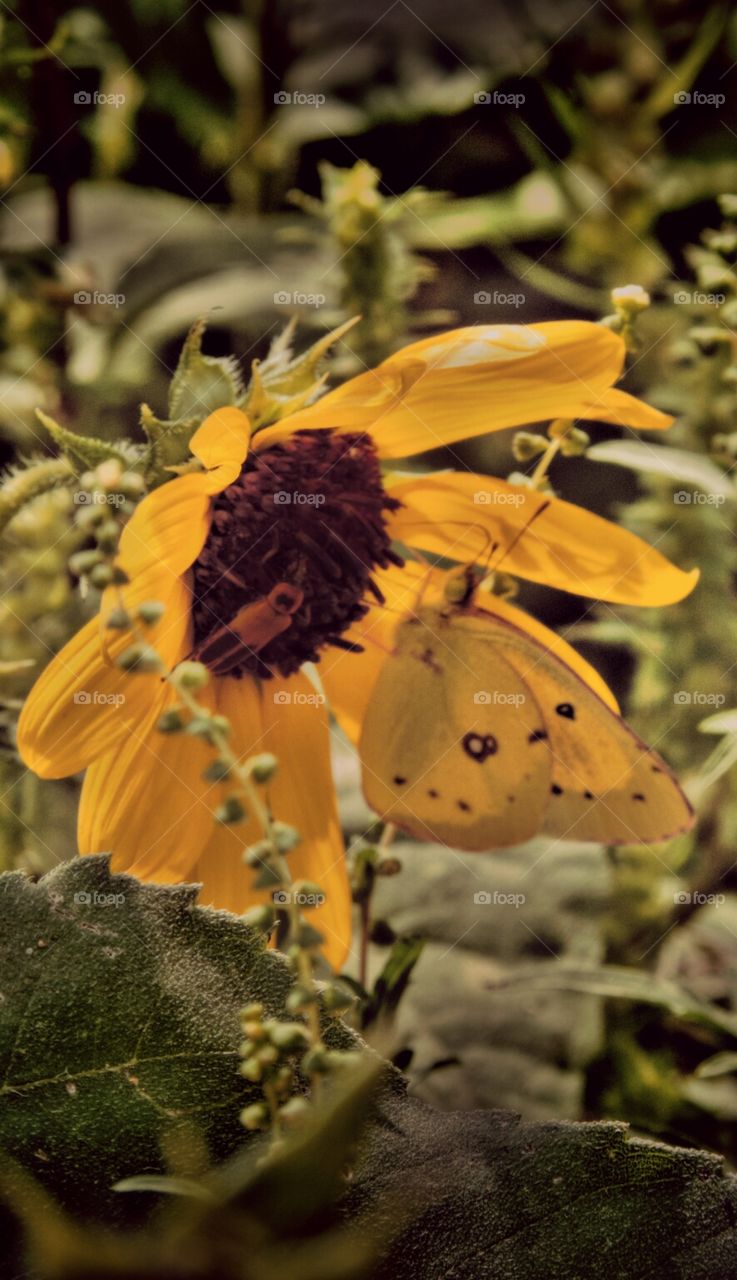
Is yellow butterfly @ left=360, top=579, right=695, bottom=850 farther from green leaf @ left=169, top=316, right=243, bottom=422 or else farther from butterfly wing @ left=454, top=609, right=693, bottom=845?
green leaf @ left=169, top=316, right=243, bottom=422

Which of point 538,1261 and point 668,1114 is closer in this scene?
point 538,1261

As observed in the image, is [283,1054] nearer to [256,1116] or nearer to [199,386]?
[256,1116]

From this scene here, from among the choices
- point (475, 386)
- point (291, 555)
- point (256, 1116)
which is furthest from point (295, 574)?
point (256, 1116)

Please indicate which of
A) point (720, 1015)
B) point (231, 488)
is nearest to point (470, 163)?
point (231, 488)

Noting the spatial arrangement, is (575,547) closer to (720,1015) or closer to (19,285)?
(720,1015)

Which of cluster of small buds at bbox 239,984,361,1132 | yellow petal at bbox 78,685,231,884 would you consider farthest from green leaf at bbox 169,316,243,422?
cluster of small buds at bbox 239,984,361,1132

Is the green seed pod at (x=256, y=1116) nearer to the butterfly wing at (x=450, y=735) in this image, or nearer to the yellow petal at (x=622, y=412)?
the butterfly wing at (x=450, y=735)
